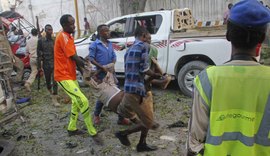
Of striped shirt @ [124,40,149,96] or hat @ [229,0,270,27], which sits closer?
hat @ [229,0,270,27]

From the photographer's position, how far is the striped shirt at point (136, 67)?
3760mm

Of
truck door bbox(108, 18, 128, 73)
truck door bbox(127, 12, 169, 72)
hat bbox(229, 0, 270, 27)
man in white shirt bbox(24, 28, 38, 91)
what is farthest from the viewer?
man in white shirt bbox(24, 28, 38, 91)

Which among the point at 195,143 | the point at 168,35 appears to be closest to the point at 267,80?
the point at 195,143

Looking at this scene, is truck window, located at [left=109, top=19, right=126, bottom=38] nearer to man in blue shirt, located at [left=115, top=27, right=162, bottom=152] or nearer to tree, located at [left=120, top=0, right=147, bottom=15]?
man in blue shirt, located at [left=115, top=27, right=162, bottom=152]

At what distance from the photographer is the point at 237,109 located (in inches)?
57.4

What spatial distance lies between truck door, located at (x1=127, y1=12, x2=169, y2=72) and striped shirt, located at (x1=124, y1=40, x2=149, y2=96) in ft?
9.81

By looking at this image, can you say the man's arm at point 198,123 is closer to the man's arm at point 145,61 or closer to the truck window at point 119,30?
the man's arm at point 145,61

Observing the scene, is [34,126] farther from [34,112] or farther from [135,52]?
[135,52]

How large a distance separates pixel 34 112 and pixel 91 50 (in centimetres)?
236

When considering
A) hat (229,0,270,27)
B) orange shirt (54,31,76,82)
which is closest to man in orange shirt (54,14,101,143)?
orange shirt (54,31,76,82)

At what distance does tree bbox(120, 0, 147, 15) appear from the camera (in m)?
13.3

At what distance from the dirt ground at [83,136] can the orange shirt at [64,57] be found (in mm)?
1000

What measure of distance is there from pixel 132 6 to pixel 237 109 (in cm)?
1229

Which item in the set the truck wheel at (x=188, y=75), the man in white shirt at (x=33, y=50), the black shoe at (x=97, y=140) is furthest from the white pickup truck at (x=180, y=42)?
the black shoe at (x=97, y=140)
